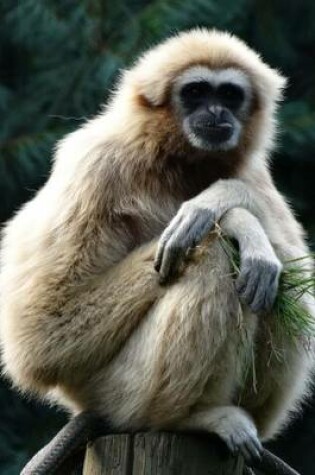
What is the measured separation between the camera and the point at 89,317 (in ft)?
26.2

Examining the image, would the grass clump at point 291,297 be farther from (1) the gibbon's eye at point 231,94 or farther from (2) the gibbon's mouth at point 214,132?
(1) the gibbon's eye at point 231,94

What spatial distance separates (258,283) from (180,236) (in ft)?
1.43

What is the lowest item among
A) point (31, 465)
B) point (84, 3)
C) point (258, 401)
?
point (258, 401)

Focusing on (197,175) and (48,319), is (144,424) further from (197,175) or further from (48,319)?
(197,175)

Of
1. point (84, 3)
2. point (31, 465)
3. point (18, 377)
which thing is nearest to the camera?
point (31, 465)

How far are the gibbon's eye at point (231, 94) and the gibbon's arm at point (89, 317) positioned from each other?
34.3 inches

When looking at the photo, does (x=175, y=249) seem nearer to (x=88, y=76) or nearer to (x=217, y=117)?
(x=217, y=117)

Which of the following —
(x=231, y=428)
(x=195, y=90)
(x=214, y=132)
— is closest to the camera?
(x=231, y=428)

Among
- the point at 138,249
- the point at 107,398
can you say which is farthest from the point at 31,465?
A: the point at 138,249

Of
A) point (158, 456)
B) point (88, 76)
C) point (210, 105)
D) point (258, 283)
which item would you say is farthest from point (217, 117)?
point (88, 76)

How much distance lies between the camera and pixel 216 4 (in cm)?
1352

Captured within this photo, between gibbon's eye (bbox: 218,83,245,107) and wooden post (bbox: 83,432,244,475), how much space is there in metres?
1.94

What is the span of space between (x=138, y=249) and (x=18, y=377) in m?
0.86

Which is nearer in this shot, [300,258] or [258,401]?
[300,258]
